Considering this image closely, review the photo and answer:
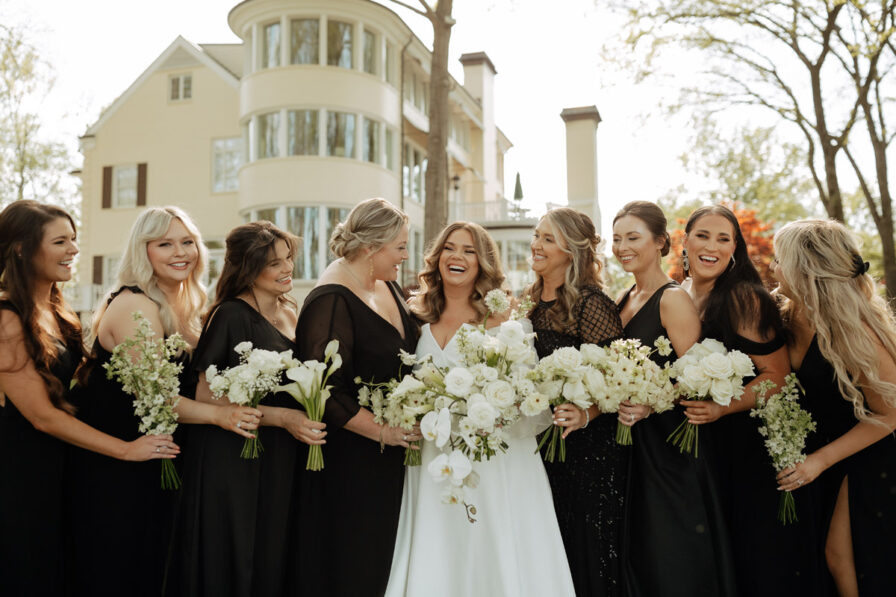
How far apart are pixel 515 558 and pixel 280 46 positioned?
75.0ft

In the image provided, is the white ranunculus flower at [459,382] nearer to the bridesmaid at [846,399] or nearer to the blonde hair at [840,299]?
the bridesmaid at [846,399]

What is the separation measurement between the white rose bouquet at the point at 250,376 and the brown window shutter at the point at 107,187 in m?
26.9

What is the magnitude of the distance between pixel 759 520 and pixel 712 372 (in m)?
1.22

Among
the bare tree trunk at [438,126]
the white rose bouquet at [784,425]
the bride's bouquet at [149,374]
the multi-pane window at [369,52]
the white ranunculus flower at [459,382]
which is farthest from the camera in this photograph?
the multi-pane window at [369,52]

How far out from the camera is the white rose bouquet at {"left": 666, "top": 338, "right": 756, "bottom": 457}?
4492 mm

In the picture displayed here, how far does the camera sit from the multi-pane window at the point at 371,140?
992 inches

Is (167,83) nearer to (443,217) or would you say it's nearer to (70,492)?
(443,217)

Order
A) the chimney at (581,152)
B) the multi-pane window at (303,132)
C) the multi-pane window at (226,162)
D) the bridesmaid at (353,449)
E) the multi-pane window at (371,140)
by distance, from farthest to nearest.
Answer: the chimney at (581,152)
the multi-pane window at (226,162)
the multi-pane window at (371,140)
the multi-pane window at (303,132)
the bridesmaid at (353,449)

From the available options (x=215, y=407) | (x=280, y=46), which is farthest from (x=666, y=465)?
(x=280, y=46)

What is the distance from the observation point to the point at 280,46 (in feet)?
81.1

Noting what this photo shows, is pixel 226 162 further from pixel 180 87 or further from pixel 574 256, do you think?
pixel 574 256

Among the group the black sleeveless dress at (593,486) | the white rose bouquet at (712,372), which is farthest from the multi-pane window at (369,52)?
the white rose bouquet at (712,372)

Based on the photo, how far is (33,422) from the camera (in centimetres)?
460

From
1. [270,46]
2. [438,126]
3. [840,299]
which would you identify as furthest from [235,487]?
[270,46]
